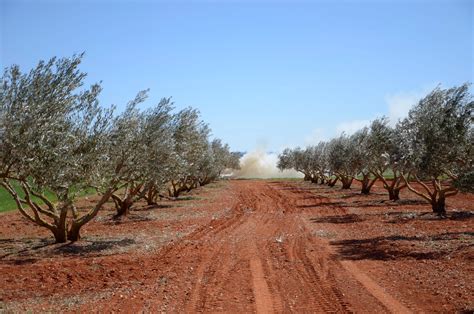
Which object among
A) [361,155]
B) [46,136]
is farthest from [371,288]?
[361,155]

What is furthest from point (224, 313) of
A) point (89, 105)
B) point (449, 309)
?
point (89, 105)

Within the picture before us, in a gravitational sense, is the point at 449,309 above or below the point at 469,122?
below

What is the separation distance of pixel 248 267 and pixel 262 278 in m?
1.51

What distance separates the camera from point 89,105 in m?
16.9

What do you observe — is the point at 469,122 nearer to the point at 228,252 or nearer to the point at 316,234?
the point at 316,234

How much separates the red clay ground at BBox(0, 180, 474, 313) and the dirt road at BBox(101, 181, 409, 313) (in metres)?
0.03

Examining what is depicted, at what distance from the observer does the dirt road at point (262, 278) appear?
10461mm

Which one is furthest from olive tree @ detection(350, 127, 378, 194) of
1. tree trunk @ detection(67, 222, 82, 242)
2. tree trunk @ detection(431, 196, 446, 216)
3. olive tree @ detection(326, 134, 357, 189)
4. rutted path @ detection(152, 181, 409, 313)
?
tree trunk @ detection(67, 222, 82, 242)

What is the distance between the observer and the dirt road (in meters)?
10.5

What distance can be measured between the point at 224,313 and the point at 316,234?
470 inches

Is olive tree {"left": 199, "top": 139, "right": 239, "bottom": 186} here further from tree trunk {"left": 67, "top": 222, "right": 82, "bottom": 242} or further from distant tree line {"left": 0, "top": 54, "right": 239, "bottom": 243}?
tree trunk {"left": 67, "top": 222, "right": 82, "bottom": 242}

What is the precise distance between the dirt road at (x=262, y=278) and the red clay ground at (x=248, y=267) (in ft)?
0.10

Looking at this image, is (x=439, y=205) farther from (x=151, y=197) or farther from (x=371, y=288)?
(x=151, y=197)

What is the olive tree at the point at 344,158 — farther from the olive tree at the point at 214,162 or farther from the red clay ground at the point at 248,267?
the red clay ground at the point at 248,267
